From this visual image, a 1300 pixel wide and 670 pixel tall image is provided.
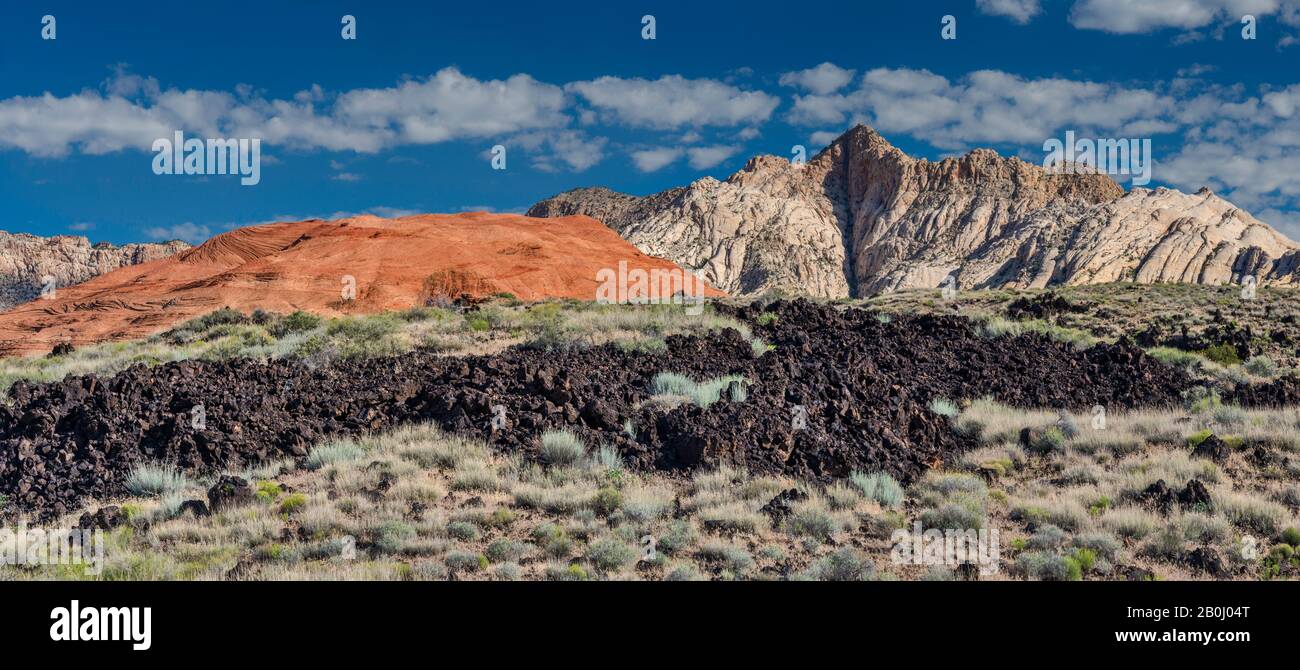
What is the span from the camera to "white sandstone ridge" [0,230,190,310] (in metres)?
90.4

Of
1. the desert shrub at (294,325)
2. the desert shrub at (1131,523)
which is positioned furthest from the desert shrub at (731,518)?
the desert shrub at (294,325)

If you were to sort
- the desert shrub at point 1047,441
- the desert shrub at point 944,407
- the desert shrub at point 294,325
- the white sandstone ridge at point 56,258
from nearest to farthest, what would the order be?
the desert shrub at point 1047,441 < the desert shrub at point 944,407 < the desert shrub at point 294,325 < the white sandstone ridge at point 56,258

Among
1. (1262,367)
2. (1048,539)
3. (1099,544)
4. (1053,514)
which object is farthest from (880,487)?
(1262,367)

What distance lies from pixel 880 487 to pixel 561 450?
3.64 meters

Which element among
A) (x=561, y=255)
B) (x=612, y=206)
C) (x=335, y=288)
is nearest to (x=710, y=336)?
(x=335, y=288)

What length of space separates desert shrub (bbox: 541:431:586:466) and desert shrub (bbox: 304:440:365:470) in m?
2.26

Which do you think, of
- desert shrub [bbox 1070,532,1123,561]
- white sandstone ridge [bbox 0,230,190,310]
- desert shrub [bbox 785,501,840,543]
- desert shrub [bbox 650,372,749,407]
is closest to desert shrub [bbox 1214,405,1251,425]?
desert shrub [bbox 1070,532,1123,561]

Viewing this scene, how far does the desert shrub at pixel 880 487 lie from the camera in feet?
32.1

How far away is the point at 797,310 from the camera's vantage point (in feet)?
69.7

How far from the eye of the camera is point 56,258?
96625 millimetres

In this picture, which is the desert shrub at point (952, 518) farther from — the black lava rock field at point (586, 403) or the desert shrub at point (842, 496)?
the black lava rock field at point (586, 403)

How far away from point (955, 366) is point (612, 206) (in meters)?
96.8

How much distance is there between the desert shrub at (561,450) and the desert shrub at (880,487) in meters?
3.14
